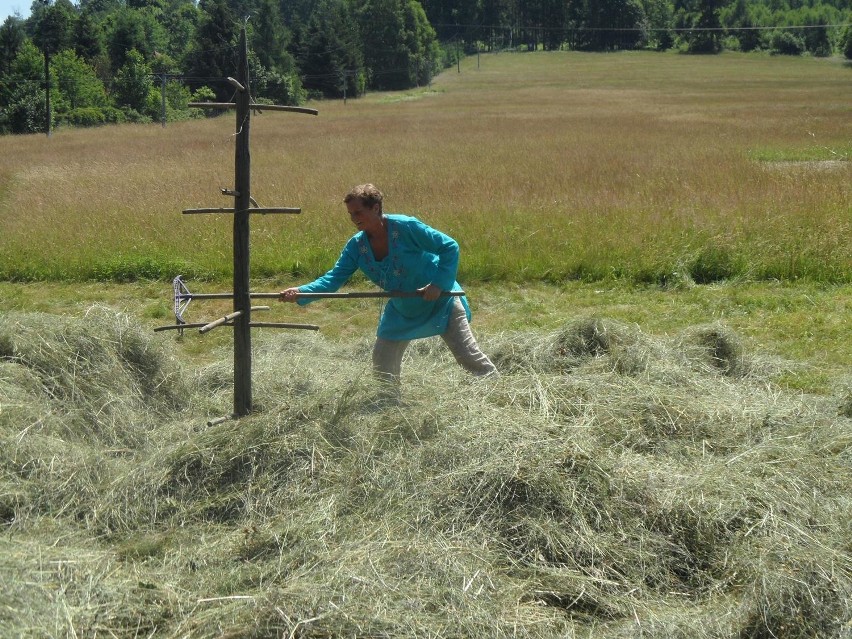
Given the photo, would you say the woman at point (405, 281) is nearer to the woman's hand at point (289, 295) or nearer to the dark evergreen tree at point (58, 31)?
the woman's hand at point (289, 295)

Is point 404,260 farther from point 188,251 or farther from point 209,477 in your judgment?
point 188,251

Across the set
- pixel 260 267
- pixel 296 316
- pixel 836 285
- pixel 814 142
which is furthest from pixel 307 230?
pixel 814 142

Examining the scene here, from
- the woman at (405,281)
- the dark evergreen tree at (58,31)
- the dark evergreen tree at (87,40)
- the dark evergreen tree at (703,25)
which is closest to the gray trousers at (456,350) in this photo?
the woman at (405,281)

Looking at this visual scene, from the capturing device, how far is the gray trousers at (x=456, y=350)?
4.76 metres

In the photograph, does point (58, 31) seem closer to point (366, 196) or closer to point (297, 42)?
point (297, 42)

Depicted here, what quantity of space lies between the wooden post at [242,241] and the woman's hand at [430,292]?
0.85 metres

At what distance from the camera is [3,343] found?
4.89 m

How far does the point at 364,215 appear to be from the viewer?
14.2 feet

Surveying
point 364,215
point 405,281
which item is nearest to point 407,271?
point 405,281

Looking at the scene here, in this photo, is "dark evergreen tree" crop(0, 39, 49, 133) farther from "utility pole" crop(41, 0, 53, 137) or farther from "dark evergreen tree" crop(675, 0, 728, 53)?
"dark evergreen tree" crop(675, 0, 728, 53)

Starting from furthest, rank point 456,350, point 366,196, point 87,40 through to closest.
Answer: point 87,40, point 456,350, point 366,196

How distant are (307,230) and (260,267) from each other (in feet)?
4.26

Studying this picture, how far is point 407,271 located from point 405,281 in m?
0.06

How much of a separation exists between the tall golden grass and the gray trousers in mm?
3793
